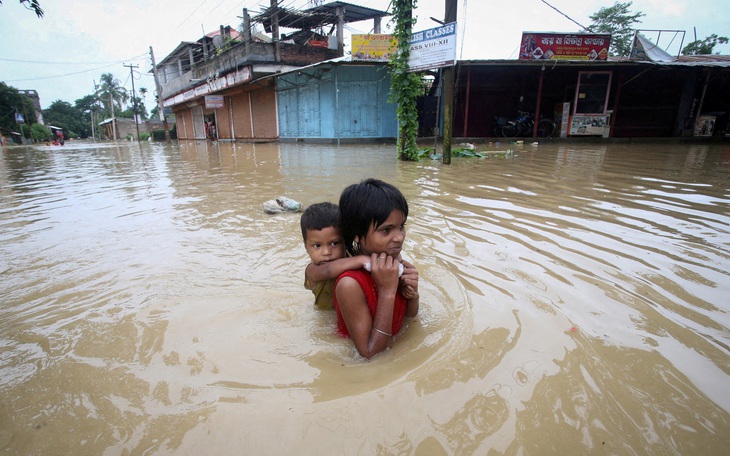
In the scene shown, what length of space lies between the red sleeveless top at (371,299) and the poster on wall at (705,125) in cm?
1907

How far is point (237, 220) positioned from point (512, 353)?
10.5 ft

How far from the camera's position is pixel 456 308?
6.91 ft

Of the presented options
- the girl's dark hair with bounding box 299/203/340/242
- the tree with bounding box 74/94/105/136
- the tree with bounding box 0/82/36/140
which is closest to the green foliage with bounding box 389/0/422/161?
the girl's dark hair with bounding box 299/203/340/242

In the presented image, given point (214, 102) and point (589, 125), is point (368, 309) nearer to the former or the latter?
point (589, 125)

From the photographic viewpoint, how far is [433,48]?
7586 millimetres

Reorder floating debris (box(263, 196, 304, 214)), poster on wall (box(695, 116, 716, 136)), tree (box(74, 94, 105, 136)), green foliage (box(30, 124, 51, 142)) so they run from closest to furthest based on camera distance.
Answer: floating debris (box(263, 196, 304, 214)) → poster on wall (box(695, 116, 716, 136)) → green foliage (box(30, 124, 51, 142)) → tree (box(74, 94, 105, 136))

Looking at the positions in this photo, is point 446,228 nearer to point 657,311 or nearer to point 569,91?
point 657,311

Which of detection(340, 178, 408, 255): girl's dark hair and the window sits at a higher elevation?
the window

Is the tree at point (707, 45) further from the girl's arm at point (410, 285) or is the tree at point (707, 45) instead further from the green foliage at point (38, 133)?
the green foliage at point (38, 133)

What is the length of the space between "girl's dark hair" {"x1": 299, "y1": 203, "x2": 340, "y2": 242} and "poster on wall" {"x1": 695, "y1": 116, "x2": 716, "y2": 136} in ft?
63.1

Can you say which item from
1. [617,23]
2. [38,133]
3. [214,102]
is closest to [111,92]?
[38,133]

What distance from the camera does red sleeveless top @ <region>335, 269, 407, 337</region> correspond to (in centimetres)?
163

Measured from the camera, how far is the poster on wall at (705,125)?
14875 millimetres

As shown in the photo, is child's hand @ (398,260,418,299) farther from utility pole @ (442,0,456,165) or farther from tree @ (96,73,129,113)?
tree @ (96,73,129,113)
